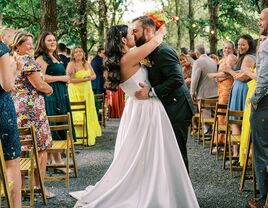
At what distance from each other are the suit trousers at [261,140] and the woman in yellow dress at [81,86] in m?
5.59

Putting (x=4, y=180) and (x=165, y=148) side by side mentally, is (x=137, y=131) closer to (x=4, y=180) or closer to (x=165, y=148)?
(x=165, y=148)

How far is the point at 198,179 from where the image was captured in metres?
7.43

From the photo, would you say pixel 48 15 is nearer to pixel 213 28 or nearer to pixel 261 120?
pixel 261 120

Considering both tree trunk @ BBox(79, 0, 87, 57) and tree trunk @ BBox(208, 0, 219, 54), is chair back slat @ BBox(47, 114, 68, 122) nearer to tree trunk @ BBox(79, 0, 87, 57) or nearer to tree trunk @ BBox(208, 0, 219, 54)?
tree trunk @ BBox(79, 0, 87, 57)

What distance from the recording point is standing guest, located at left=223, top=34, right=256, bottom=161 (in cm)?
783

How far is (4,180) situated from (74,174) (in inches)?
150

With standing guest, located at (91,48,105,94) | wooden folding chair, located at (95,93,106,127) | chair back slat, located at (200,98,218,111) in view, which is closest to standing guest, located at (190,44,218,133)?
chair back slat, located at (200,98,218,111)

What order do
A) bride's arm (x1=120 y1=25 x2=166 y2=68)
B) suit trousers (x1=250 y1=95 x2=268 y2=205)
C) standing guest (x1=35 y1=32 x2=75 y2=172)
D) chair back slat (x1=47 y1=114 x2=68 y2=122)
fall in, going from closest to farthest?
bride's arm (x1=120 y1=25 x2=166 y2=68)
suit trousers (x1=250 y1=95 x2=268 y2=205)
chair back slat (x1=47 y1=114 x2=68 y2=122)
standing guest (x1=35 y1=32 x2=75 y2=172)

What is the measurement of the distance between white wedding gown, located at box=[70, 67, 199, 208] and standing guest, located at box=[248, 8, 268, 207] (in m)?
0.89

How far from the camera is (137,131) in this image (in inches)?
219

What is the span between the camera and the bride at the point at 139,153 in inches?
209

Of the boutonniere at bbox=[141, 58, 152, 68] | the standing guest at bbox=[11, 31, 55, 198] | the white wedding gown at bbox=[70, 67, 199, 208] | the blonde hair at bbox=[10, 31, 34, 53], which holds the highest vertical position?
the blonde hair at bbox=[10, 31, 34, 53]

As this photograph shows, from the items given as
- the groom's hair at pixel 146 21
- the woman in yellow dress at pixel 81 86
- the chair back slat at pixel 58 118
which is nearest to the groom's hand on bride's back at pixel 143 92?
the groom's hair at pixel 146 21

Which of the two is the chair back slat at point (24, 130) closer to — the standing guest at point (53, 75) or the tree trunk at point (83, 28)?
the standing guest at point (53, 75)
